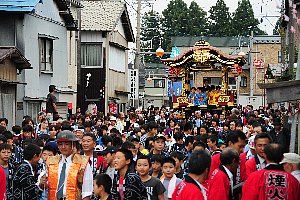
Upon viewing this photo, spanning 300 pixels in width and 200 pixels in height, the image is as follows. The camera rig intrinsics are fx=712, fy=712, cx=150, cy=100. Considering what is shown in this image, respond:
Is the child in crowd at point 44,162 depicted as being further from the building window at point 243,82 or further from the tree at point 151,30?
the tree at point 151,30

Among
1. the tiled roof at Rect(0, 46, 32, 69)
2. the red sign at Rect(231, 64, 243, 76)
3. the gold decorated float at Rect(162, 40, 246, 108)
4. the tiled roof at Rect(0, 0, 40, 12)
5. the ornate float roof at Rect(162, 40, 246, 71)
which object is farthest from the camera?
the red sign at Rect(231, 64, 243, 76)

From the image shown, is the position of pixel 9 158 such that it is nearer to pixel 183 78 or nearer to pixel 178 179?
pixel 178 179

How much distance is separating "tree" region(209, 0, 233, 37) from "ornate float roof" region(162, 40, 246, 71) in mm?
74809

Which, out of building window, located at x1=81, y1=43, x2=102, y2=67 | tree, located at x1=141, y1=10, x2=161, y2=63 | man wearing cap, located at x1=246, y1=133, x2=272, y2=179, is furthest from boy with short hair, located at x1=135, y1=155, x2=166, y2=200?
tree, located at x1=141, y1=10, x2=161, y2=63

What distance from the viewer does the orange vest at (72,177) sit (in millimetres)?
10039

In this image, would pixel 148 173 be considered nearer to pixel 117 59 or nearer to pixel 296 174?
pixel 296 174

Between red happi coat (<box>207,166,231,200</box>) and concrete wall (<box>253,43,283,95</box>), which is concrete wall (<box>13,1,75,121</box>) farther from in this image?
concrete wall (<box>253,43,283,95</box>)

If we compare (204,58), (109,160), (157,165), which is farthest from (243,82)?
(109,160)

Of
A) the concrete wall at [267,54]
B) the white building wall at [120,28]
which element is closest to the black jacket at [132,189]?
the white building wall at [120,28]

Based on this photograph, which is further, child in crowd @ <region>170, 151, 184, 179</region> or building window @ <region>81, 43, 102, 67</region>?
building window @ <region>81, 43, 102, 67</region>

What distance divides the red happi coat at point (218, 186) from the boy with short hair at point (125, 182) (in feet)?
3.86

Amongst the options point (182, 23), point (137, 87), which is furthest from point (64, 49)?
point (182, 23)

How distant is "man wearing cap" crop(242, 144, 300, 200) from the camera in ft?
27.6

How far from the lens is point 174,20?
11044cm
